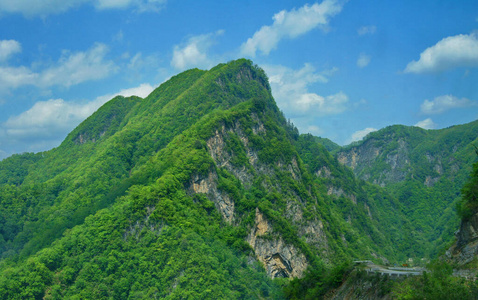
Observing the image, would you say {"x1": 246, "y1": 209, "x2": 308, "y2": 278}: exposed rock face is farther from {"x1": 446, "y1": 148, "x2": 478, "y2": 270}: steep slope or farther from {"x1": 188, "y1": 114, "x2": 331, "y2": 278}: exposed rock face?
{"x1": 446, "y1": 148, "x2": 478, "y2": 270}: steep slope

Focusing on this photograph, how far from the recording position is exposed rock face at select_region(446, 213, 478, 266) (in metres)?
37.8

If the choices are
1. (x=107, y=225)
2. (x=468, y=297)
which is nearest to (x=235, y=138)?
Result: (x=107, y=225)

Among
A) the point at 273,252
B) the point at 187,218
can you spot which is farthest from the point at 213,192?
the point at 273,252

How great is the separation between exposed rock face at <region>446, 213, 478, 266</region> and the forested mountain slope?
→ 1555 cm

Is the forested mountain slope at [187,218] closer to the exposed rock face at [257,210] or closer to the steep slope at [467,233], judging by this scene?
the exposed rock face at [257,210]

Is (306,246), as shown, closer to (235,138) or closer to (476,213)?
(235,138)

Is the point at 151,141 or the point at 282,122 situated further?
the point at 282,122

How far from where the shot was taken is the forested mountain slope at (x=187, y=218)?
93.7 m

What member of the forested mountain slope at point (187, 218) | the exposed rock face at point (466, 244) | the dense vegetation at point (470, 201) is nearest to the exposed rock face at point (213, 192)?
the forested mountain slope at point (187, 218)

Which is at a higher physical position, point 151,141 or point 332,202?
point 151,141

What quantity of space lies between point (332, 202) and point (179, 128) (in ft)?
215

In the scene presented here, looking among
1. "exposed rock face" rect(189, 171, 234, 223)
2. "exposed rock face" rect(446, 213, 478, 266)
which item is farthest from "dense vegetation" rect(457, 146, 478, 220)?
"exposed rock face" rect(189, 171, 234, 223)

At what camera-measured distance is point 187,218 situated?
103500 mm

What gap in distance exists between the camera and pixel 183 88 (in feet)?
641
